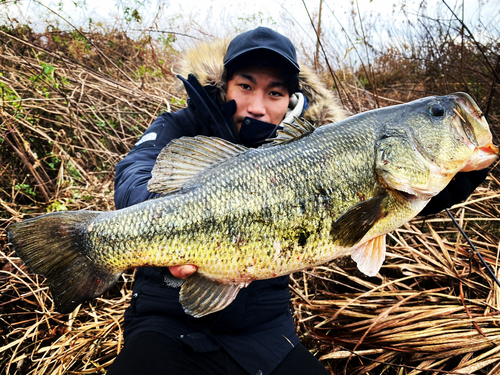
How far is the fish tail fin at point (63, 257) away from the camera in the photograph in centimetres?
129

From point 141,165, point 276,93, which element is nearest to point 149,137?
point 141,165

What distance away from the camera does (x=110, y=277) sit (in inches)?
52.7

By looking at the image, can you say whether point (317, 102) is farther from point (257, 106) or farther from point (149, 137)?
point (149, 137)

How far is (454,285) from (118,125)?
411 centimetres

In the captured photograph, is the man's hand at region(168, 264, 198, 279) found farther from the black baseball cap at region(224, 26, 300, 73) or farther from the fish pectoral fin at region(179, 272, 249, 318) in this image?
the black baseball cap at region(224, 26, 300, 73)

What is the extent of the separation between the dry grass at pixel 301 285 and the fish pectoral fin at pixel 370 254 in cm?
58

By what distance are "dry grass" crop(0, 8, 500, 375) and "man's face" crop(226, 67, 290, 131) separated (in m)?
1.32

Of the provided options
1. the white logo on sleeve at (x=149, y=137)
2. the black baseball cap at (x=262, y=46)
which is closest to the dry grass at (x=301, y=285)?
the white logo on sleeve at (x=149, y=137)

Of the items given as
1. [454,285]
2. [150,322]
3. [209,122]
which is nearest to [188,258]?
[150,322]

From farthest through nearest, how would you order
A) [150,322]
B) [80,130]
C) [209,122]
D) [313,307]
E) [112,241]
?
[80,130]
[313,307]
[209,122]
[150,322]
[112,241]

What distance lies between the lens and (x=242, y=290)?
179 centimetres

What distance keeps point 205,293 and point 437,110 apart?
134cm

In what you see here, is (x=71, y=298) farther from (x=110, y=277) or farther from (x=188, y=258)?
(x=188, y=258)

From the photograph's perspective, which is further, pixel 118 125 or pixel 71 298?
pixel 118 125
